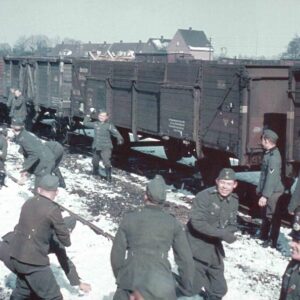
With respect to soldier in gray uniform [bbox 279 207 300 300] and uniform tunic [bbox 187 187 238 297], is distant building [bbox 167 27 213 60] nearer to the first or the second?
uniform tunic [bbox 187 187 238 297]

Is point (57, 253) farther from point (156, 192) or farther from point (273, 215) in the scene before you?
point (273, 215)

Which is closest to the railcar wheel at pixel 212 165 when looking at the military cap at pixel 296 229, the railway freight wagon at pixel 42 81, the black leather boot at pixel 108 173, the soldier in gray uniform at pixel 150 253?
the black leather boot at pixel 108 173

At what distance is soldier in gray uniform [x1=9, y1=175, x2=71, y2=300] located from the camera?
4.91m

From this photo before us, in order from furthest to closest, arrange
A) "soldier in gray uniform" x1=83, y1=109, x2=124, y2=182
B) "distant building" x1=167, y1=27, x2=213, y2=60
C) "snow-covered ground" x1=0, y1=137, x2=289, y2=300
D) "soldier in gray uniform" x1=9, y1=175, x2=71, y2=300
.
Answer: "distant building" x1=167, y1=27, x2=213, y2=60 < "soldier in gray uniform" x1=83, y1=109, x2=124, y2=182 < "snow-covered ground" x1=0, y1=137, x2=289, y2=300 < "soldier in gray uniform" x1=9, y1=175, x2=71, y2=300

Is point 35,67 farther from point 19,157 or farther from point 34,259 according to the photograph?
point 34,259

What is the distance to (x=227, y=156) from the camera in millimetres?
11680

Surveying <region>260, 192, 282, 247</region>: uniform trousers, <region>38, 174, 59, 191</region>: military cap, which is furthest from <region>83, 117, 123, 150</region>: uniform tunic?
<region>38, 174, 59, 191</region>: military cap

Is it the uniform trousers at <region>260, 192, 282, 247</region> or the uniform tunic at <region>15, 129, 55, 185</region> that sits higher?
the uniform tunic at <region>15, 129, 55, 185</region>

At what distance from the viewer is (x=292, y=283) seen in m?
4.02

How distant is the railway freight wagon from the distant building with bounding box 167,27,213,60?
77.2 meters

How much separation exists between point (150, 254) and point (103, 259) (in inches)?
147

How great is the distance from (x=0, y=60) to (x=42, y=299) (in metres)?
24.0

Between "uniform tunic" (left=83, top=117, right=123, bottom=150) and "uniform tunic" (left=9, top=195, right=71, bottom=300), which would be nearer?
"uniform tunic" (left=9, top=195, right=71, bottom=300)

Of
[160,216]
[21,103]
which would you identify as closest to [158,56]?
[21,103]
